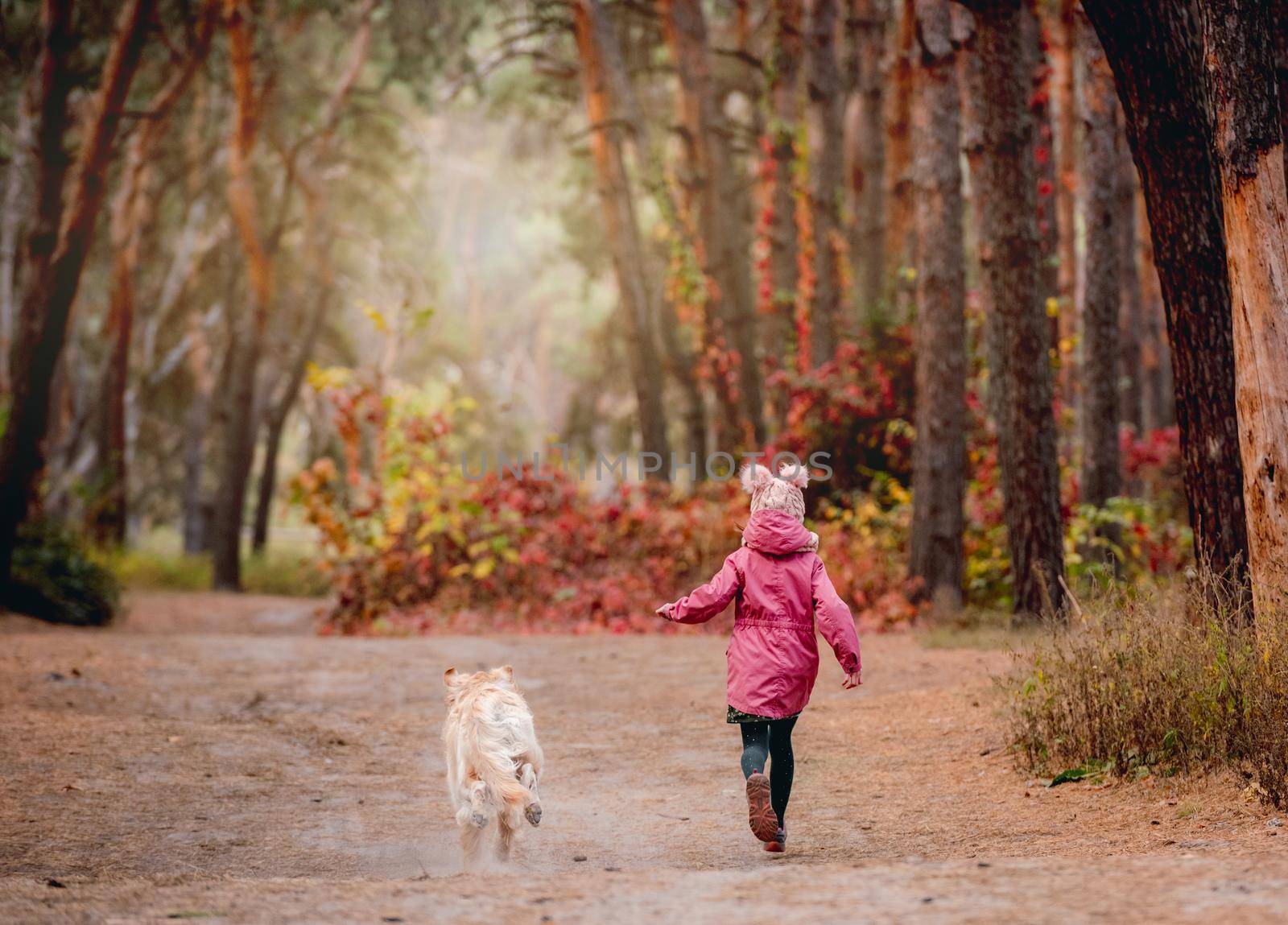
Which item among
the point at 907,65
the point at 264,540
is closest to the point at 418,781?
the point at 907,65

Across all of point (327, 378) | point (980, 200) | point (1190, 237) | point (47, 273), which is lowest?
point (1190, 237)

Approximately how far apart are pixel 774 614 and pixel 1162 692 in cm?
214

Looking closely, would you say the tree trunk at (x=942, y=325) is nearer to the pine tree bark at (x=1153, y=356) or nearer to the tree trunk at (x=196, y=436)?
the pine tree bark at (x=1153, y=356)

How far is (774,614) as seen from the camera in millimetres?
6039

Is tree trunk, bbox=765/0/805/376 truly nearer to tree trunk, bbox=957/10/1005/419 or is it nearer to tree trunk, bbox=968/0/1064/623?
tree trunk, bbox=957/10/1005/419

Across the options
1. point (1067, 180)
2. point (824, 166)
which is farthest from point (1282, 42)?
point (1067, 180)

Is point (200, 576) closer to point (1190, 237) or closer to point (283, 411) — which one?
point (283, 411)

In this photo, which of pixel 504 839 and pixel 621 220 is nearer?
pixel 504 839

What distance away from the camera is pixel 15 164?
25469 millimetres

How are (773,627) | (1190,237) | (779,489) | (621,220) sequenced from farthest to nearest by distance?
(621,220), (1190,237), (779,489), (773,627)

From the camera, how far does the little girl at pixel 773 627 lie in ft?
19.4

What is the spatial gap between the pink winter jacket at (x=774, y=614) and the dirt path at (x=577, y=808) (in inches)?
28.7

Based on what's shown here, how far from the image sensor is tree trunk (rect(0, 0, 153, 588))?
16094 millimetres

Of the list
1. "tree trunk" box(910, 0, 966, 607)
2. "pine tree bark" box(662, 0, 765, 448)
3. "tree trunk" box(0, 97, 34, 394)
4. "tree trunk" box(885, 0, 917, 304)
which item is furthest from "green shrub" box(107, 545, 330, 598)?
"tree trunk" box(910, 0, 966, 607)
